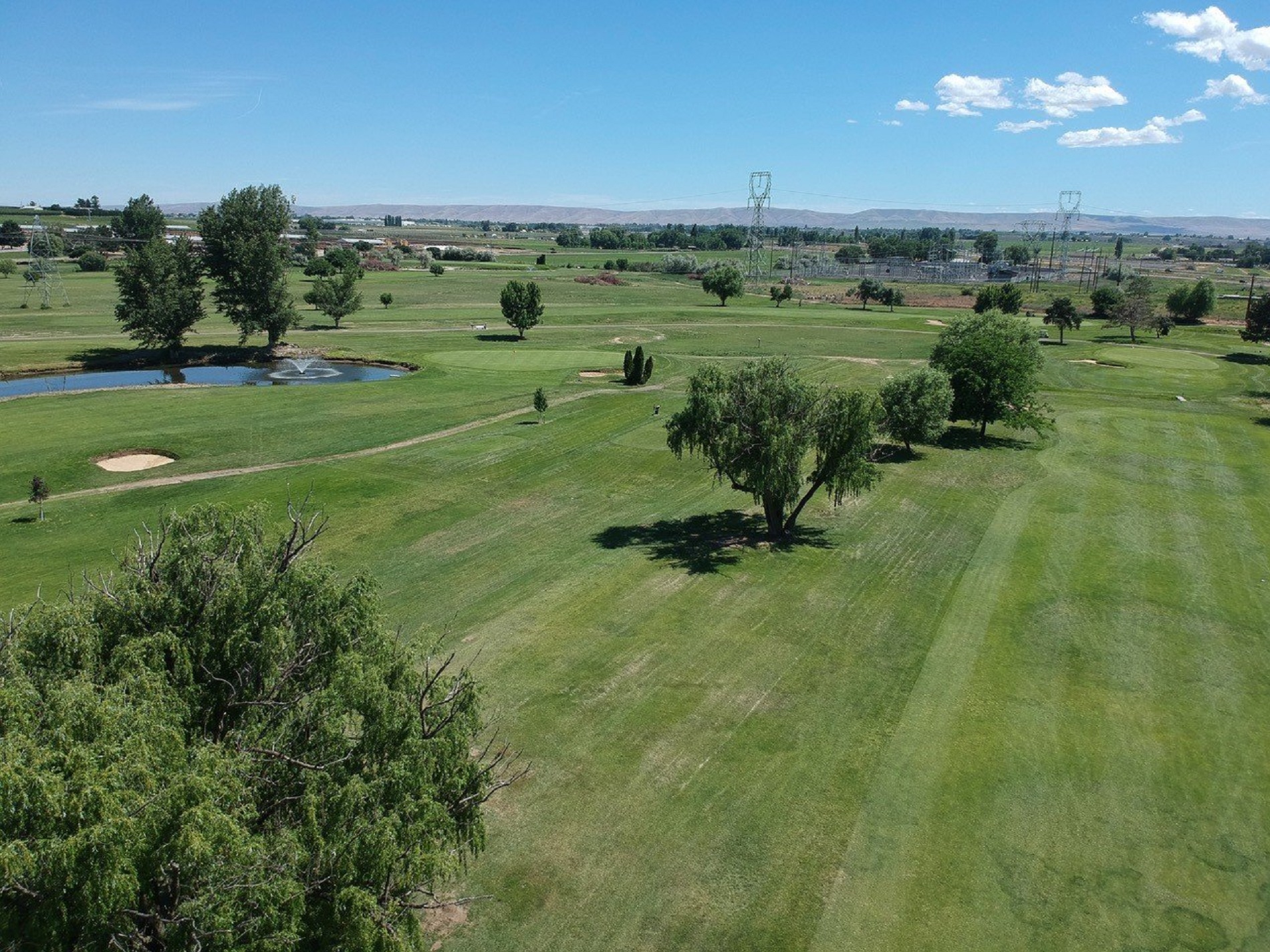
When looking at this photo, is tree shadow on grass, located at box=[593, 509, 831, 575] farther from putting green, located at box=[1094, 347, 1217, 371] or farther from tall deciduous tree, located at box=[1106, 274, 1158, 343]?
tall deciduous tree, located at box=[1106, 274, 1158, 343]

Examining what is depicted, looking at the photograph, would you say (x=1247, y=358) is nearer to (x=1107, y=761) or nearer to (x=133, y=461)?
(x=1107, y=761)

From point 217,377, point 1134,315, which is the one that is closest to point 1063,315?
point 1134,315

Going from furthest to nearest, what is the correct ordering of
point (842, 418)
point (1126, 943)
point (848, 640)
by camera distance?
point (842, 418), point (848, 640), point (1126, 943)

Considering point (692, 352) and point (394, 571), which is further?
point (692, 352)

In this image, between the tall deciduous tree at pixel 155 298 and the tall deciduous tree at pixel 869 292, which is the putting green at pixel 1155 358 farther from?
the tall deciduous tree at pixel 155 298

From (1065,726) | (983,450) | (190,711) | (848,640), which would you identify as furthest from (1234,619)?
(190,711)

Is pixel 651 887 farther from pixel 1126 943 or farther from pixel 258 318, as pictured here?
pixel 258 318
